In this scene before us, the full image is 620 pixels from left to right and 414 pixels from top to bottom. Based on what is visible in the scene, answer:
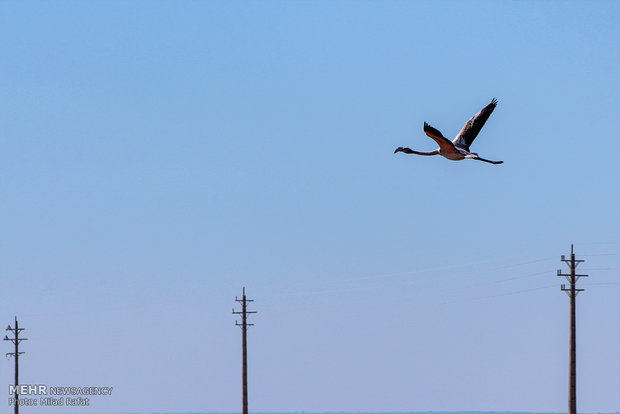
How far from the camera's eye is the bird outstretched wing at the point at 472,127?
49631 mm

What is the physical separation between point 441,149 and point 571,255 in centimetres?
2454

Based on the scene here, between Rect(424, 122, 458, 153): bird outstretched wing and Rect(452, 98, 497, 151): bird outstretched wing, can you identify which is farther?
Rect(452, 98, 497, 151): bird outstretched wing

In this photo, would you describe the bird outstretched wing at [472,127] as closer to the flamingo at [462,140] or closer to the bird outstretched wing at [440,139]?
the flamingo at [462,140]

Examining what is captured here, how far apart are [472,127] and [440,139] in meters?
4.44

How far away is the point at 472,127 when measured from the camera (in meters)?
50.7

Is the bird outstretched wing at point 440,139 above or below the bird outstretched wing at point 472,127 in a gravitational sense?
below

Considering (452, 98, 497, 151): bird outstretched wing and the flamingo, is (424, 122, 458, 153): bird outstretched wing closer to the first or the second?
the flamingo

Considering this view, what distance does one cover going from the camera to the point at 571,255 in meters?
71.6

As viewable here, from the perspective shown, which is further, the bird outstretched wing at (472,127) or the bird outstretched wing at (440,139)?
the bird outstretched wing at (472,127)

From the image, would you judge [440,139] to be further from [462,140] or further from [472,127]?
[472,127]

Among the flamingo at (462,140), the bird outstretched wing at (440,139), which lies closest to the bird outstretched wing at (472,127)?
the flamingo at (462,140)

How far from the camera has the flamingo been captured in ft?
151

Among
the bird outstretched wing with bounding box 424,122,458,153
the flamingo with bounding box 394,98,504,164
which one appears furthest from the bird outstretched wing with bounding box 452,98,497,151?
the bird outstretched wing with bounding box 424,122,458,153

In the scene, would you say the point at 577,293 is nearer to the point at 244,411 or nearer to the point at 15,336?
the point at 244,411
